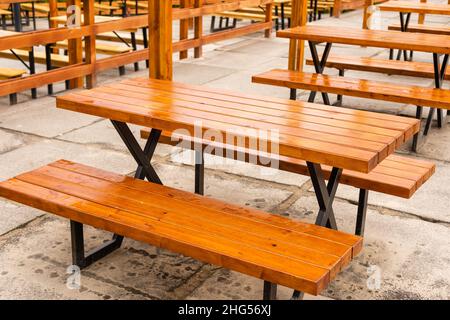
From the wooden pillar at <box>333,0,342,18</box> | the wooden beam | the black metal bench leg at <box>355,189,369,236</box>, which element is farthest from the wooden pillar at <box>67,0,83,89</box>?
the wooden pillar at <box>333,0,342,18</box>

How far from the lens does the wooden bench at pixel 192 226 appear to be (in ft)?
8.48

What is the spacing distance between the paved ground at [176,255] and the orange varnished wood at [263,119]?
0.72m

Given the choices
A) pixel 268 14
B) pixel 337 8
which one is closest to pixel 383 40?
pixel 268 14

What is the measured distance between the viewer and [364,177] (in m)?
3.54

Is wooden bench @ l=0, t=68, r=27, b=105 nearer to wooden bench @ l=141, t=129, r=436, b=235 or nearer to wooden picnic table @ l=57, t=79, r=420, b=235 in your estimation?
wooden picnic table @ l=57, t=79, r=420, b=235

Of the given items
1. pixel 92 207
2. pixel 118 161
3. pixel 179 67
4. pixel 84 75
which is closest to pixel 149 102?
pixel 92 207

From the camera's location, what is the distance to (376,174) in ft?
11.7

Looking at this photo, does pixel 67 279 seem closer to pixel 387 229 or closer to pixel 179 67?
pixel 387 229

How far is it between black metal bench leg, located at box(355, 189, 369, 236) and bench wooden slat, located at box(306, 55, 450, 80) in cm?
300

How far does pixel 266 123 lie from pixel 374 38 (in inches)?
125

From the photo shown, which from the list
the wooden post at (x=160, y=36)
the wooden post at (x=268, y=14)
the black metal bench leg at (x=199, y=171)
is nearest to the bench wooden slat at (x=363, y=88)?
the wooden post at (x=160, y=36)

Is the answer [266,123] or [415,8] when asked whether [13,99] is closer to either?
[266,123]

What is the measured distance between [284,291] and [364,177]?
0.77 meters

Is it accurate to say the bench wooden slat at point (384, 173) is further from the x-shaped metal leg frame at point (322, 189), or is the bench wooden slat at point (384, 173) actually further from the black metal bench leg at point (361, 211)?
the x-shaped metal leg frame at point (322, 189)
